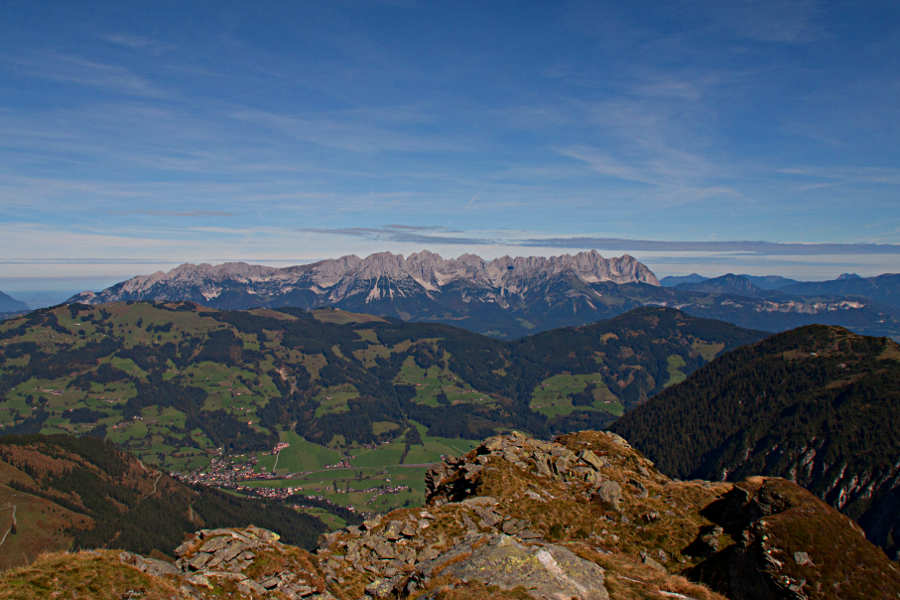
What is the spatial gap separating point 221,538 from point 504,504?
92.7 feet

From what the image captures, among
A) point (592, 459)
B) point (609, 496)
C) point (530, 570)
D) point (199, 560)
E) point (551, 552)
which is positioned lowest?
point (609, 496)

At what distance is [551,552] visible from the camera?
33.0 m

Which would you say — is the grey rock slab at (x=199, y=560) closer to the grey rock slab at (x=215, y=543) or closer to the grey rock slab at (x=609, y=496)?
the grey rock slab at (x=215, y=543)

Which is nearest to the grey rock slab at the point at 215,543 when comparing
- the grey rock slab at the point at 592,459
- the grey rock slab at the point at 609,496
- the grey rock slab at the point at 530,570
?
the grey rock slab at the point at 530,570

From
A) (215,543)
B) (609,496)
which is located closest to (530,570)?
(215,543)

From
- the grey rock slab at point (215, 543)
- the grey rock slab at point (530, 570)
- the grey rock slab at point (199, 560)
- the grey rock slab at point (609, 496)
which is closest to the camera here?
the grey rock slab at point (530, 570)

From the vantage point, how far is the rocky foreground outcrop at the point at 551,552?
100.0 ft

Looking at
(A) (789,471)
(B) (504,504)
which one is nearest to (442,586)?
(B) (504,504)

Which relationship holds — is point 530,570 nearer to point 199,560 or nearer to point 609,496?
point 199,560

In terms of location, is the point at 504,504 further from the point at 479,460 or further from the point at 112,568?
the point at 112,568

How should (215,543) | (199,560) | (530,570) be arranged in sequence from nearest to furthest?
(530,570) → (199,560) → (215,543)

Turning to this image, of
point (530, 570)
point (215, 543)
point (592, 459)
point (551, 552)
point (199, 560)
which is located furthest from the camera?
point (592, 459)

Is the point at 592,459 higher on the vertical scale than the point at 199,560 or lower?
lower

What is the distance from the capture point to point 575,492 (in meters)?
58.4
